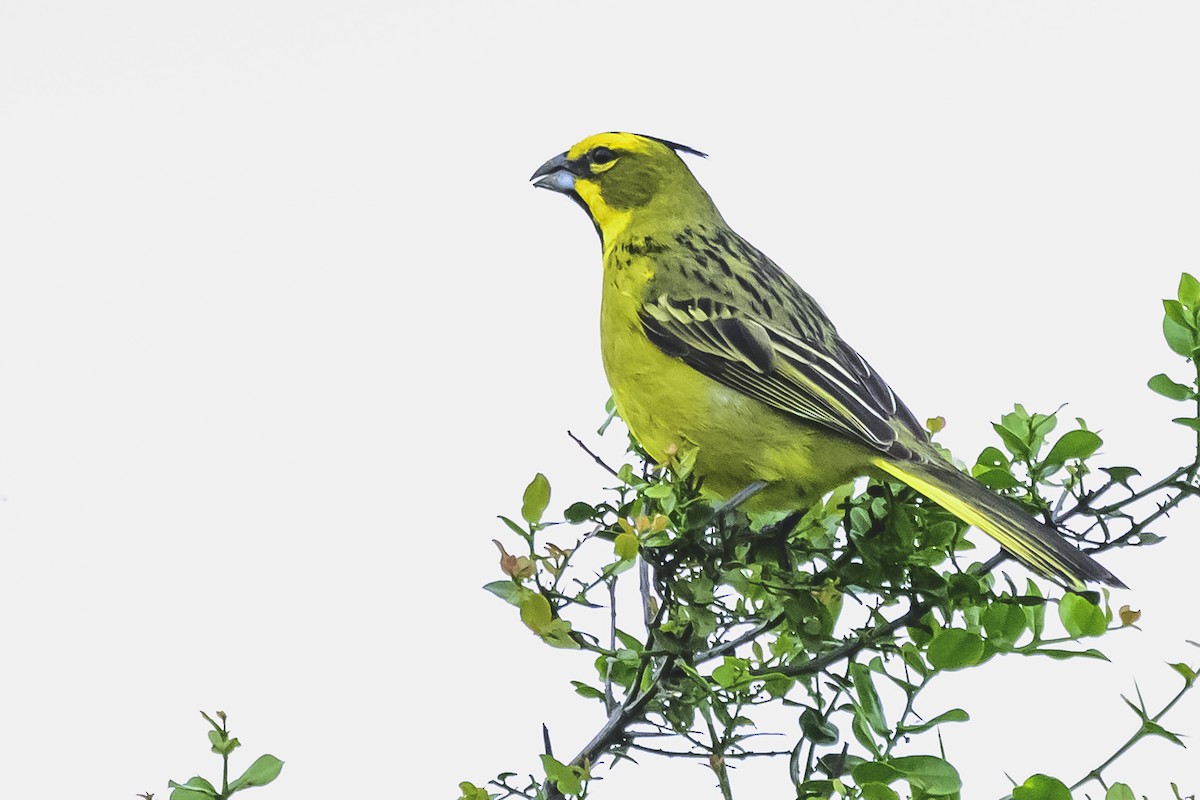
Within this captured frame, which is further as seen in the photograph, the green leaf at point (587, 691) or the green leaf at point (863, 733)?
the green leaf at point (587, 691)

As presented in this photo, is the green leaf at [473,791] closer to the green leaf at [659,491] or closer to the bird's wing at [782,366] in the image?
the green leaf at [659,491]

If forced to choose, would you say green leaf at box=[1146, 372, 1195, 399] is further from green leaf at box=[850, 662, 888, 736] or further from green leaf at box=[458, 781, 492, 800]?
green leaf at box=[458, 781, 492, 800]

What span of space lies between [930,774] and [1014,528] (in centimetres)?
37

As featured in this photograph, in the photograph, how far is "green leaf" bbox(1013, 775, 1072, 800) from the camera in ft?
4.90

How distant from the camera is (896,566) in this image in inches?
68.6

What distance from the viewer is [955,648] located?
1.57 metres

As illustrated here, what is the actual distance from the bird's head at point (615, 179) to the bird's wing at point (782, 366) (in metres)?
0.46

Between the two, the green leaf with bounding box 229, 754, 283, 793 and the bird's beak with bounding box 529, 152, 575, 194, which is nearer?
the green leaf with bounding box 229, 754, 283, 793

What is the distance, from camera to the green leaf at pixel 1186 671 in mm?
1573

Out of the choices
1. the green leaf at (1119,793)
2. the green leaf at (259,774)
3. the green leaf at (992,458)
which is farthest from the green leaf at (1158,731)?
the green leaf at (259,774)

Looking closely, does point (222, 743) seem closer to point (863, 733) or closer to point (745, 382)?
point (863, 733)

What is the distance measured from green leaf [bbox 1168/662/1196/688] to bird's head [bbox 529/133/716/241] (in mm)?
1641

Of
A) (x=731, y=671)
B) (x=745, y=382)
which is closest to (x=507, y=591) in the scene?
(x=731, y=671)

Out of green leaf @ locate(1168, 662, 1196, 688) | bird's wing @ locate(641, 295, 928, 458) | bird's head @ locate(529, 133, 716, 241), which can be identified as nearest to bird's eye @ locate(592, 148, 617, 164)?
bird's head @ locate(529, 133, 716, 241)
